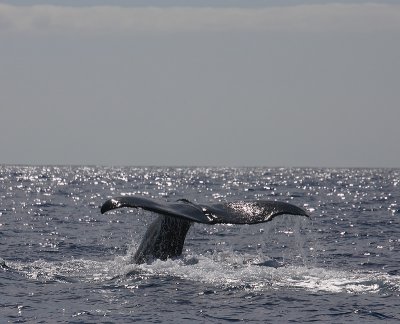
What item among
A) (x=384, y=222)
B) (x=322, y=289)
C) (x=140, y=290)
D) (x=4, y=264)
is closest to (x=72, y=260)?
(x=4, y=264)

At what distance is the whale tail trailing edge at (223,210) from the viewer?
12517 millimetres

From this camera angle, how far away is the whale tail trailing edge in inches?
493

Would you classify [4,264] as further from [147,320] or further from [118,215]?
[118,215]

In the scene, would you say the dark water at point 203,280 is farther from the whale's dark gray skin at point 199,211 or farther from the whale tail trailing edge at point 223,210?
the whale tail trailing edge at point 223,210

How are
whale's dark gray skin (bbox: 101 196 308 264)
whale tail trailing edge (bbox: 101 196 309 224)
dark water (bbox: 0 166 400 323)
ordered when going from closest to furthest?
dark water (bbox: 0 166 400 323), whale's dark gray skin (bbox: 101 196 308 264), whale tail trailing edge (bbox: 101 196 309 224)

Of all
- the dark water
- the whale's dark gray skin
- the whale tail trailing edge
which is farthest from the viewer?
the whale tail trailing edge

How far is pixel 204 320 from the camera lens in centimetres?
1147

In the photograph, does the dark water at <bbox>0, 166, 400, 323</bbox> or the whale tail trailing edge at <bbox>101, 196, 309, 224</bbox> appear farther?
the whale tail trailing edge at <bbox>101, 196, 309, 224</bbox>

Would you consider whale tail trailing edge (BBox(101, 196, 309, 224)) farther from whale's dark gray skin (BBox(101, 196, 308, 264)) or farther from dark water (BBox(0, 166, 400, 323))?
dark water (BBox(0, 166, 400, 323))

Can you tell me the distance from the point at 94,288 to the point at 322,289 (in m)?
3.31

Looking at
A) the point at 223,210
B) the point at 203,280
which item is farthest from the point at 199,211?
the point at 203,280

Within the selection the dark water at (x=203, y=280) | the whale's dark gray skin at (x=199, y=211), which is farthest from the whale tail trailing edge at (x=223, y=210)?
the dark water at (x=203, y=280)

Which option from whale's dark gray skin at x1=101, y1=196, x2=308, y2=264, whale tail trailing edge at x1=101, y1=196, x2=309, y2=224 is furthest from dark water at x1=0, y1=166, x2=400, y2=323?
whale tail trailing edge at x1=101, y1=196, x2=309, y2=224

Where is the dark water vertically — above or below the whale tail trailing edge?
below
